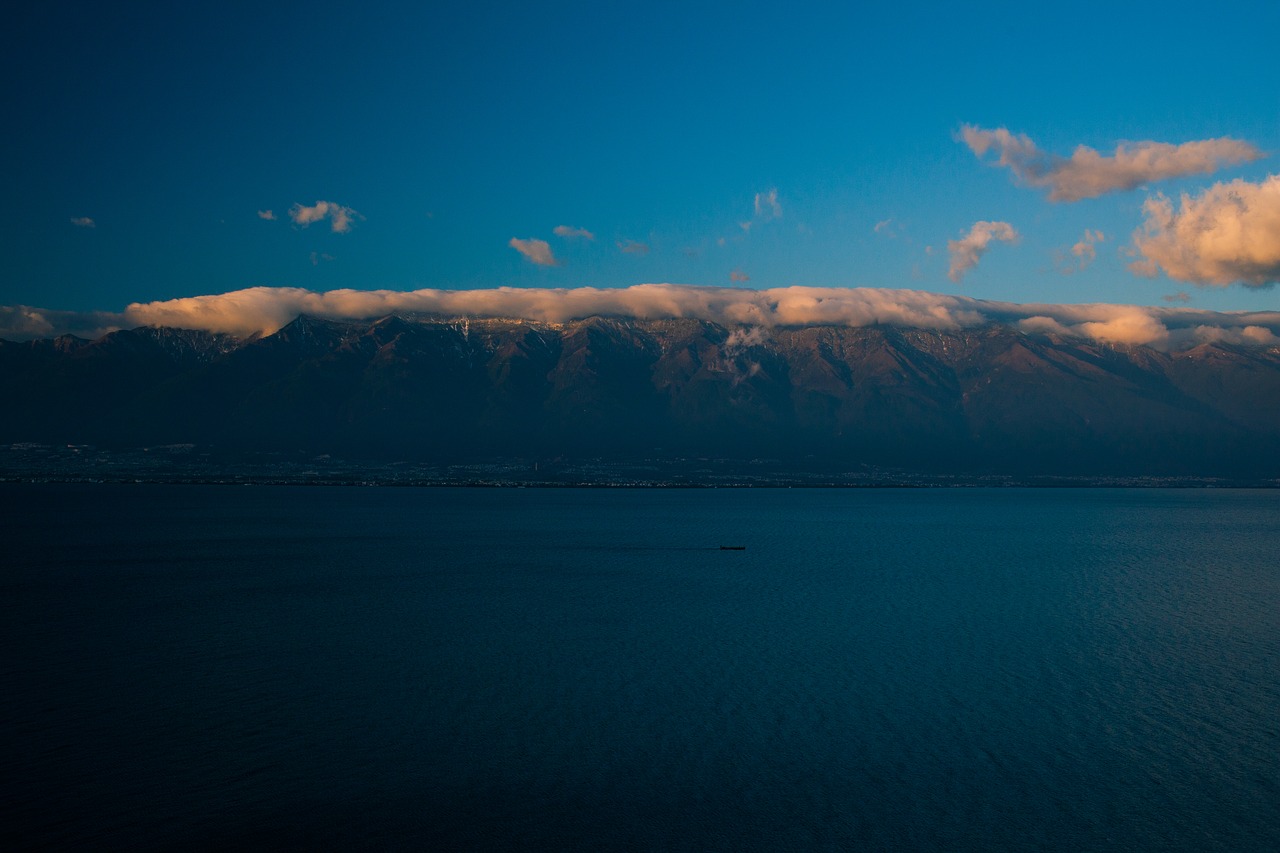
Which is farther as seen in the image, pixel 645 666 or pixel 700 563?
pixel 700 563

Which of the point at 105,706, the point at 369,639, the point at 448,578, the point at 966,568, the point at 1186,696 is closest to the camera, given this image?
the point at 105,706

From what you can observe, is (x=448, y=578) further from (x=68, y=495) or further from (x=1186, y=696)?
(x=68, y=495)

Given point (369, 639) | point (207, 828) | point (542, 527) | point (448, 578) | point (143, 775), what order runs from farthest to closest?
point (542, 527), point (448, 578), point (369, 639), point (143, 775), point (207, 828)

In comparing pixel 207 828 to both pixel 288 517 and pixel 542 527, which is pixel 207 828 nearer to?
pixel 542 527

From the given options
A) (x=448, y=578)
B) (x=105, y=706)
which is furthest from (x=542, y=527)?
(x=105, y=706)

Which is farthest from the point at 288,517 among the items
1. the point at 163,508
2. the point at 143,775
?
the point at 143,775

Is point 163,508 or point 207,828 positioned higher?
point 207,828
